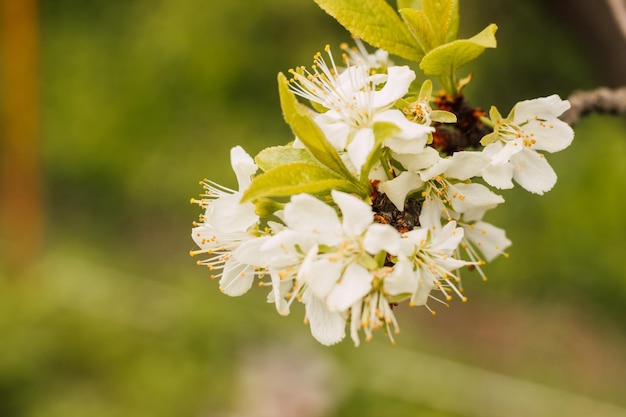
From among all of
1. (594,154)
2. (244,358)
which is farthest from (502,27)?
(244,358)

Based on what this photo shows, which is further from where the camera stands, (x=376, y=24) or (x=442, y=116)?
(x=376, y=24)

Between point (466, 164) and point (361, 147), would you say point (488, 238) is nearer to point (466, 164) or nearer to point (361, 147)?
point (466, 164)

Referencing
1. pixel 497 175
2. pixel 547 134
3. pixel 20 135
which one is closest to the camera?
pixel 497 175

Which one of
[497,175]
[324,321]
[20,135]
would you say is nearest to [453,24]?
[497,175]

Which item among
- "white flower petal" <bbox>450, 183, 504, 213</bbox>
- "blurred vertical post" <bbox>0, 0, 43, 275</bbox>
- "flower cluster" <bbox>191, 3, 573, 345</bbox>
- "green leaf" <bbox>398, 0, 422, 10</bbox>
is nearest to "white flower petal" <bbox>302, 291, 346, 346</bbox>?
"flower cluster" <bbox>191, 3, 573, 345</bbox>

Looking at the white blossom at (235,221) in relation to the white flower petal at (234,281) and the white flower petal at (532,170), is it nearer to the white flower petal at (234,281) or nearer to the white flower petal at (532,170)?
the white flower petal at (234,281)

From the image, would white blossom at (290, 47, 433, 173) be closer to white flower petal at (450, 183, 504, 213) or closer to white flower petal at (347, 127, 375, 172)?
white flower petal at (347, 127, 375, 172)

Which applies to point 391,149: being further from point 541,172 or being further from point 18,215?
point 18,215
